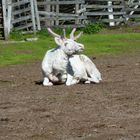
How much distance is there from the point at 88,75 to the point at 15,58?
24.5ft

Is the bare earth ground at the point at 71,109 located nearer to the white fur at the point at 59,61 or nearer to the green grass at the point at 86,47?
the white fur at the point at 59,61

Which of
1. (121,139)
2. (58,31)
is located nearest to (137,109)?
(121,139)

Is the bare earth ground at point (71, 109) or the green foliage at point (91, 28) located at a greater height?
the bare earth ground at point (71, 109)

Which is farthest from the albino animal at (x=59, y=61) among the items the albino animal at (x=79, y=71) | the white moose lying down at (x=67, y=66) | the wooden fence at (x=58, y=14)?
the wooden fence at (x=58, y=14)

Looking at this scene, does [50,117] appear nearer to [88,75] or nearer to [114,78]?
[88,75]

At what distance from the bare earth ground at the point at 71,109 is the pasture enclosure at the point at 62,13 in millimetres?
13836

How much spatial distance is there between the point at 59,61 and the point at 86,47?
10.5 m

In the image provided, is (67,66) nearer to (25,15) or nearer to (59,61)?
(59,61)

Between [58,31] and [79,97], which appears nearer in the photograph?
[79,97]

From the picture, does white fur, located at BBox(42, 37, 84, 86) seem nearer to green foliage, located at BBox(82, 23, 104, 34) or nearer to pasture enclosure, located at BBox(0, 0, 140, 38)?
pasture enclosure, located at BBox(0, 0, 140, 38)

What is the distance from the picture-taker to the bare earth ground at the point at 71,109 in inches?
359

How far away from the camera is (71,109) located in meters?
11.1

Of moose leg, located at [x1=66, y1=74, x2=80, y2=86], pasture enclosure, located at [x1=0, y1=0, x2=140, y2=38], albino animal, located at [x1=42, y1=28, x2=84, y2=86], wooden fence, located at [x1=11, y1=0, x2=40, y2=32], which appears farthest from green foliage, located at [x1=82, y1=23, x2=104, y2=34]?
moose leg, located at [x1=66, y1=74, x2=80, y2=86]

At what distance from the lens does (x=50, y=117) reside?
10.4m
